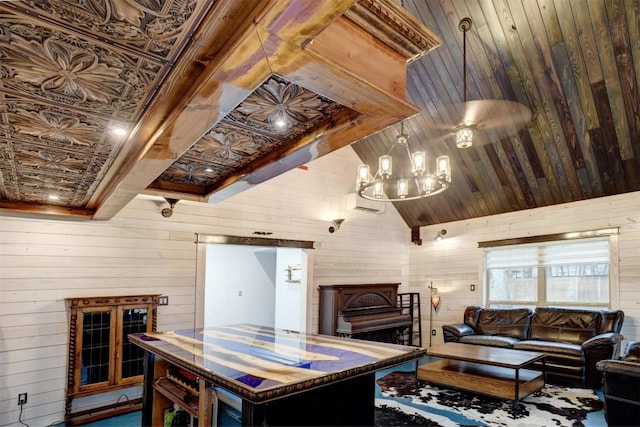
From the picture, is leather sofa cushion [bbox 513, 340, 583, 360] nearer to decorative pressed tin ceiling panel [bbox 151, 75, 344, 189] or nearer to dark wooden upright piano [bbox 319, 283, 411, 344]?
dark wooden upright piano [bbox 319, 283, 411, 344]

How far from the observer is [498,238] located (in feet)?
21.4

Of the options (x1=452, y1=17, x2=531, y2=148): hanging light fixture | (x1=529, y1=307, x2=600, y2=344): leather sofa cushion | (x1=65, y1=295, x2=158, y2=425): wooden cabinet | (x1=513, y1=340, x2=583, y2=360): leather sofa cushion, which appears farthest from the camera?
(x1=529, y1=307, x2=600, y2=344): leather sofa cushion

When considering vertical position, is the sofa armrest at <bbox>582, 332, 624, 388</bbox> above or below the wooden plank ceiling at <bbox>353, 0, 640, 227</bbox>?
below

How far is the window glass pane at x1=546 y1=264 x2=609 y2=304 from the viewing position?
550 centimetres

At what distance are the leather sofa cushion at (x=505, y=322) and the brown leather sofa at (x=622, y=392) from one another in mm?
2698

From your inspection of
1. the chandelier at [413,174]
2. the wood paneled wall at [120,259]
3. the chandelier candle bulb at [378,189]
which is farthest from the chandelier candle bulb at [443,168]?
the wood paneled wall at [120,259]

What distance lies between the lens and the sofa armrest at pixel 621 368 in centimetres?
297

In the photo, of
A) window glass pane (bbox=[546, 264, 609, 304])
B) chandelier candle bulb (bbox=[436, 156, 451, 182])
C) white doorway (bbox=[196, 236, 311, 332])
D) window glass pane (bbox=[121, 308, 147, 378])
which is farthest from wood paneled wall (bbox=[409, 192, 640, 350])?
window glass pane (bbox=[121, 308, 147, 378])

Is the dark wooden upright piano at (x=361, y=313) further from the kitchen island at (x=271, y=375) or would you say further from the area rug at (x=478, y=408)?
the kitchen island at (x=271, y=375)

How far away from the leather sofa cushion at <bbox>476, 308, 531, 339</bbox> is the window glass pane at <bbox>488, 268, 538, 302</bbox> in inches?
17.0

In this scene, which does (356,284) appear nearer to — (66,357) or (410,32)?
(66,357)

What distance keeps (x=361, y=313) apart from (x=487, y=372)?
2131 millimetres

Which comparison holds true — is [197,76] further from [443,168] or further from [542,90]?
[542,90]

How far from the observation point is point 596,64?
393cm
